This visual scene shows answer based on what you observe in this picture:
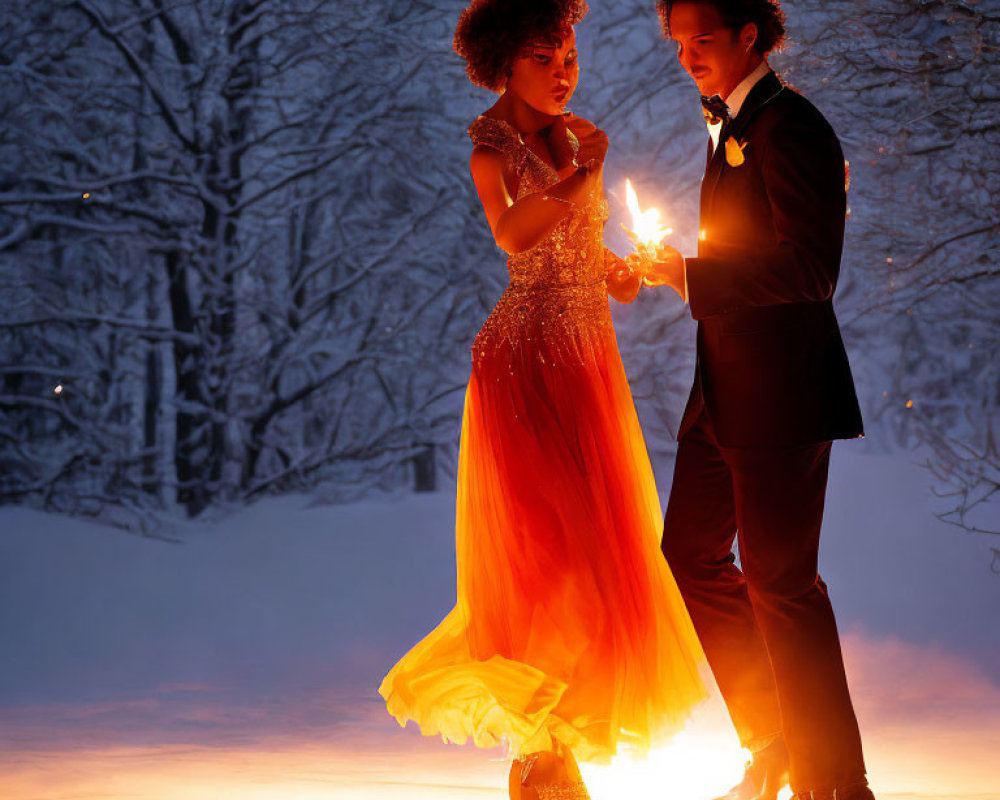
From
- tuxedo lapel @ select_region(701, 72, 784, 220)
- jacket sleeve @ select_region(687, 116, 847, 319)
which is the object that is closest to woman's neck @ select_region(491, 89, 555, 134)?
tuxedo lapel @ select_region(701, 72, 784, 220)

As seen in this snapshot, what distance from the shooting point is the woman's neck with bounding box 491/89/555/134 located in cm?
271

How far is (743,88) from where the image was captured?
8.10ft

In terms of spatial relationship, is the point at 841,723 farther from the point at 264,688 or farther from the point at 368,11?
the point at 368,11

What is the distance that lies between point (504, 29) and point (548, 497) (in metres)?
1.03

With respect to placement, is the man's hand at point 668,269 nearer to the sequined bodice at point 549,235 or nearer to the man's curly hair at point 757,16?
the sequined bodice at point 549,235

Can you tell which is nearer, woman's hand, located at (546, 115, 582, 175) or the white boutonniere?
the white boutonniere

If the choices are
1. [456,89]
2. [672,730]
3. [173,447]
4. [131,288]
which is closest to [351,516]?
[173,447]

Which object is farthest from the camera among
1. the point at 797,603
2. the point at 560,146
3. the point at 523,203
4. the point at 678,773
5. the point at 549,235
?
the point at 678,773

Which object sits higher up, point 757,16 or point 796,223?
point 757,16

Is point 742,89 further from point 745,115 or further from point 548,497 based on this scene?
point 548,497

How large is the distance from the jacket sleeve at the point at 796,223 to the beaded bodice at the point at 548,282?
38cm

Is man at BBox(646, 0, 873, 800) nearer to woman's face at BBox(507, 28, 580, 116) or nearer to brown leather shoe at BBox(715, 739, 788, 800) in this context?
brown leather shoe at BBox(715, 739, 788, 800)

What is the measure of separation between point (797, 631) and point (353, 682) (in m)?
2.37

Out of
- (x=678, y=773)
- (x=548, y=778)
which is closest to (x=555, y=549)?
(x=548, y=778)
